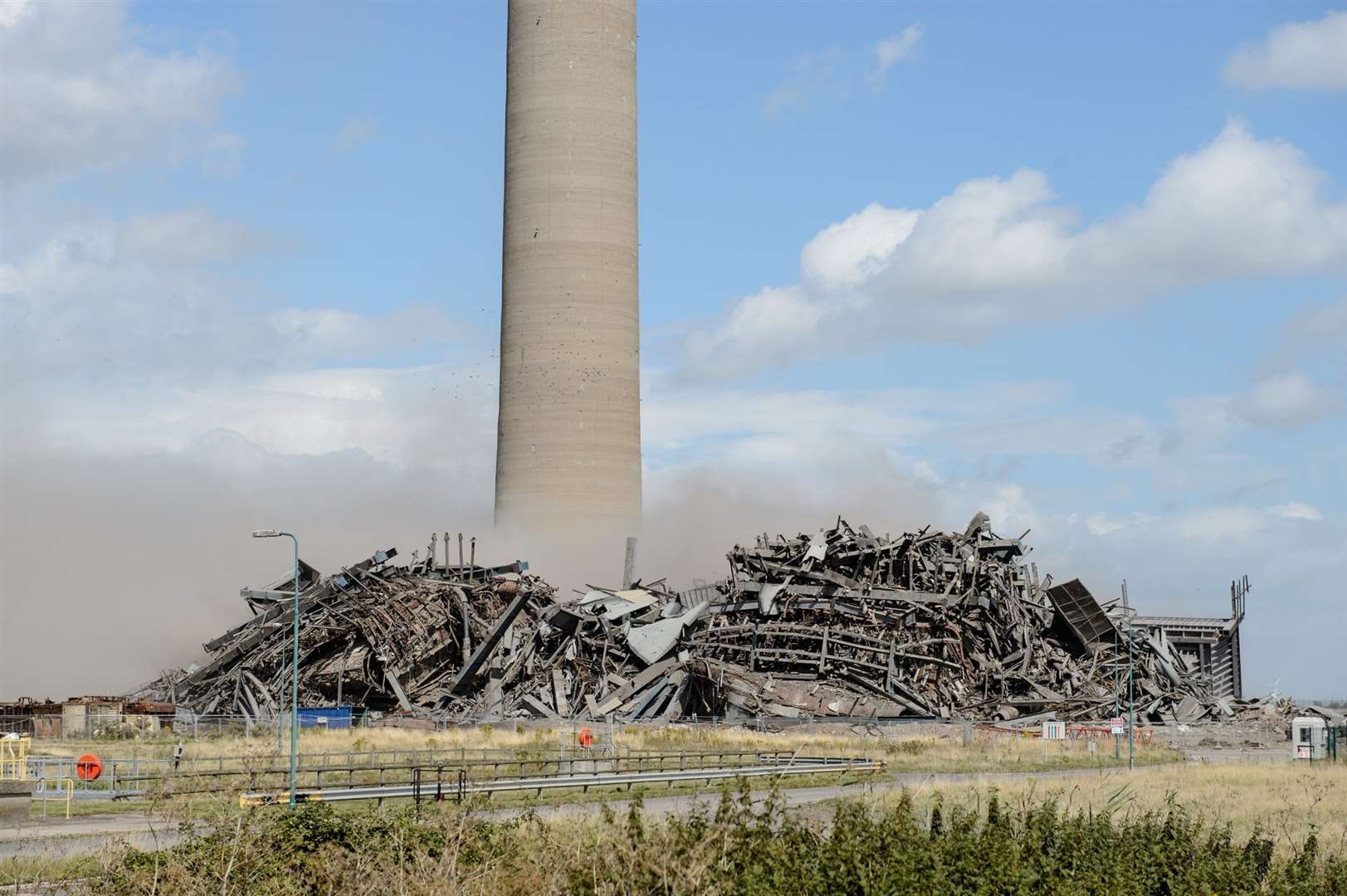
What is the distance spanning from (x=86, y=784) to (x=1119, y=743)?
32.6 metres

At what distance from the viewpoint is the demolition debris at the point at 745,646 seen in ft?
179

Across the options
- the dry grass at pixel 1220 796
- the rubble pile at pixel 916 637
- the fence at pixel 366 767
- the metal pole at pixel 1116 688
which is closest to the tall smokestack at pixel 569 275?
the rubble pile at pixel 916 637

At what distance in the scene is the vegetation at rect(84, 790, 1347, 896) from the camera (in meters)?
15.3

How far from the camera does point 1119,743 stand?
51.3m

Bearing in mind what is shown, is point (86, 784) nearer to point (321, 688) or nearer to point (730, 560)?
point (321, 688)

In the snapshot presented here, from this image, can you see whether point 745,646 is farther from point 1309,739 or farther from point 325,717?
point 1309,739

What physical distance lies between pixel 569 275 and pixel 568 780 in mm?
41180

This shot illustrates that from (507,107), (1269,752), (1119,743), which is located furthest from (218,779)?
(507,107)

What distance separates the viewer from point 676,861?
594 inches

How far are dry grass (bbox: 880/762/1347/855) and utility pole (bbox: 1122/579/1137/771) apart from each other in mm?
3411

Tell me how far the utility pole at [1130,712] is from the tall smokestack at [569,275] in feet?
76.6

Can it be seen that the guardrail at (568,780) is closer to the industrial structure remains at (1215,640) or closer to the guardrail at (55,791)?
the guardrail at (55,791)

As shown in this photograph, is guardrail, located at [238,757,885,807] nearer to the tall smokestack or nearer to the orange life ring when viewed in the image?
the orange life ring

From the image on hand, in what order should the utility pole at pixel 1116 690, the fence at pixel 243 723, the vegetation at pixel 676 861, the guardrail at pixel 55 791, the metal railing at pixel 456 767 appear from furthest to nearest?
1. the fence at pixel 243 723
2. the utility pole at pixel 1116 690
3. the metal railing at pixel 456 767
4. the guardrail at pixel 55 791
5. the vegetation at pixel 676 861
